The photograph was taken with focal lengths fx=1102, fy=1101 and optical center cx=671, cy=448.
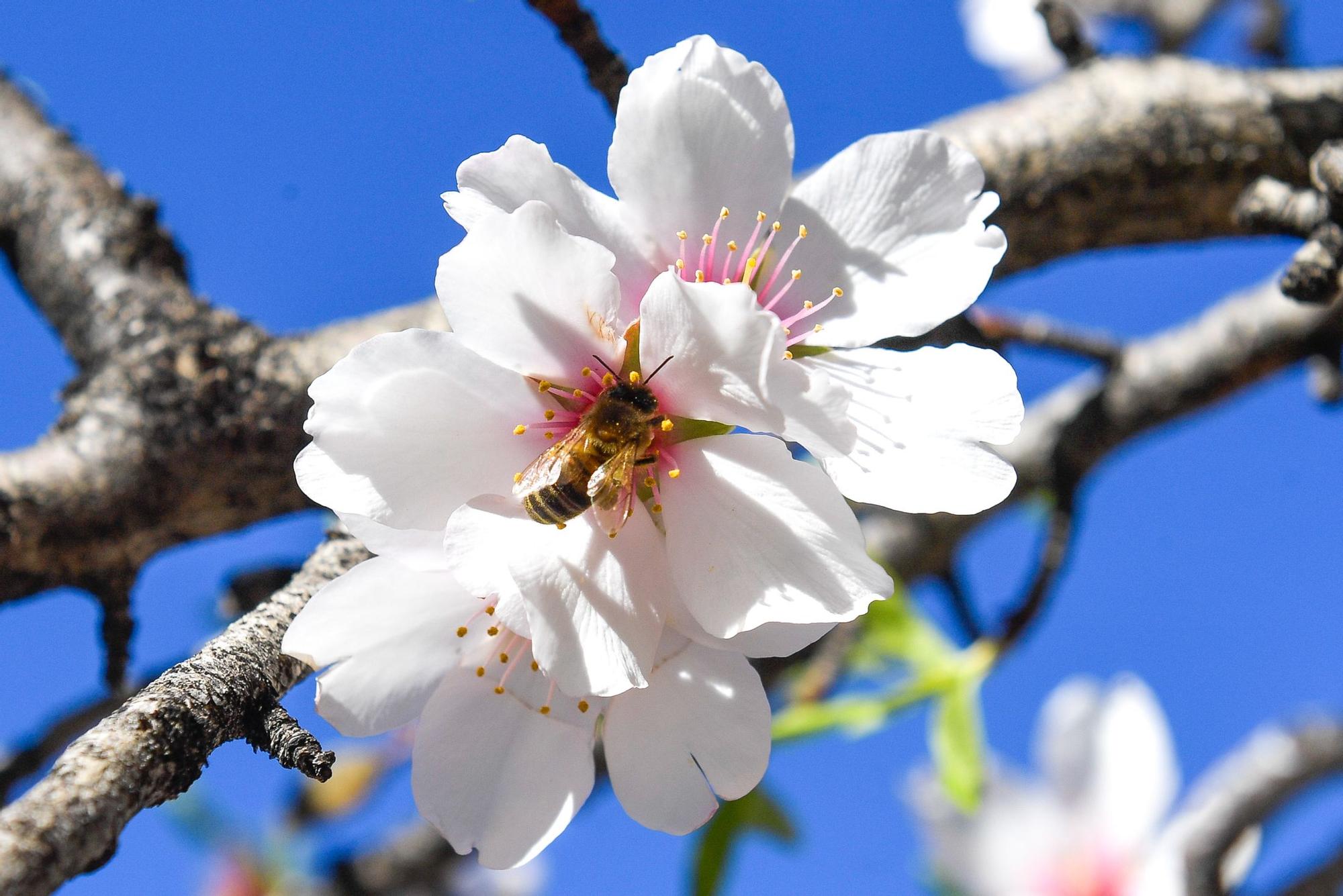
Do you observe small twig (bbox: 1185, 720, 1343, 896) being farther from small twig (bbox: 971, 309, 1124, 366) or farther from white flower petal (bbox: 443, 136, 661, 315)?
white flower petal (bbox: 443, 136, 661, 315)

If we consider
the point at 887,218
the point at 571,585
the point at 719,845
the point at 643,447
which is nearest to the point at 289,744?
the point at 571,585

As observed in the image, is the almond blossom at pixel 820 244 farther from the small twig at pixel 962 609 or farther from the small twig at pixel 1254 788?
the small twig at pixel 1254 788

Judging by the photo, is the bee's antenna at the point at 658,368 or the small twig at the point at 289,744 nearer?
the small twig at the point at 289,744

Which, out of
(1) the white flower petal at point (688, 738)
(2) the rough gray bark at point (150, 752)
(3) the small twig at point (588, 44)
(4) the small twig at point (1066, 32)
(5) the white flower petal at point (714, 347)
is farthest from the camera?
(4) the small twig at point (1066, 32)

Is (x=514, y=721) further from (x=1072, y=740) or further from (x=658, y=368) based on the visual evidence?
(x=1072, y=740)

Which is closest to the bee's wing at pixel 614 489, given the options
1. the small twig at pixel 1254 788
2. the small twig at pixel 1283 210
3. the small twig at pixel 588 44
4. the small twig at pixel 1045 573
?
the small twig at pixel 588 44

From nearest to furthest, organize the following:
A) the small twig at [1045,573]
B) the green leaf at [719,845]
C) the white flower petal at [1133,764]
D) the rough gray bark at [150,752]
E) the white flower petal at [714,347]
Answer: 1. the rough gray bark at [150,752]
2. the white flower petal at [714,347]
3. the small twig at [1045,573]
4. the green leaf at [719,845]
5. the white flower petal at [1133,764]
